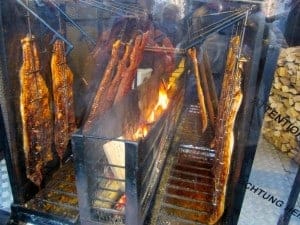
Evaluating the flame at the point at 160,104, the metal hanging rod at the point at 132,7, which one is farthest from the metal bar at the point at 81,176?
the metal hanging rod at the point at 132,7

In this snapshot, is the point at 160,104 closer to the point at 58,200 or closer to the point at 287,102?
the point at 58,200

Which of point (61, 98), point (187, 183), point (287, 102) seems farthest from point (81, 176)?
point (287, 102)

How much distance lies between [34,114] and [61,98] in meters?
0.35

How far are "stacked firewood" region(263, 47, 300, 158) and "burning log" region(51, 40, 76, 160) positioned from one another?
275 cm

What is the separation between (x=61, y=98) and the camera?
234 centimetres

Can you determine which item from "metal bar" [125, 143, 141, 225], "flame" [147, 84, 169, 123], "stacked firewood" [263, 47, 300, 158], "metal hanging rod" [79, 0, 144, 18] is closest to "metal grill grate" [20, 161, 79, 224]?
"metal bar" [125, 143, 141, 225]

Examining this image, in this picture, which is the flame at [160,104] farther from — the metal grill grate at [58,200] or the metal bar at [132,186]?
the metal grill grate at [58,200]

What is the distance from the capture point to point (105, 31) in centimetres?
273

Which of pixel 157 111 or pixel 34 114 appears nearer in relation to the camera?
pixel 34 114

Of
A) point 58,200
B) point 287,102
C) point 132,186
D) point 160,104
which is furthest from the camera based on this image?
point 287,102

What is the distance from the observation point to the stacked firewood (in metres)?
3.54

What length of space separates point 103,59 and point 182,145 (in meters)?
1.20

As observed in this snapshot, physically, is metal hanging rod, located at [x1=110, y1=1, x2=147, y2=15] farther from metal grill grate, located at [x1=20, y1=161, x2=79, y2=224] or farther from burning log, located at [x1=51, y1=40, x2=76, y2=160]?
metal grill grate, located at [x1=20, y1=161, x2=79, y2=224]

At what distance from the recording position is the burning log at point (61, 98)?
2.20 metres
